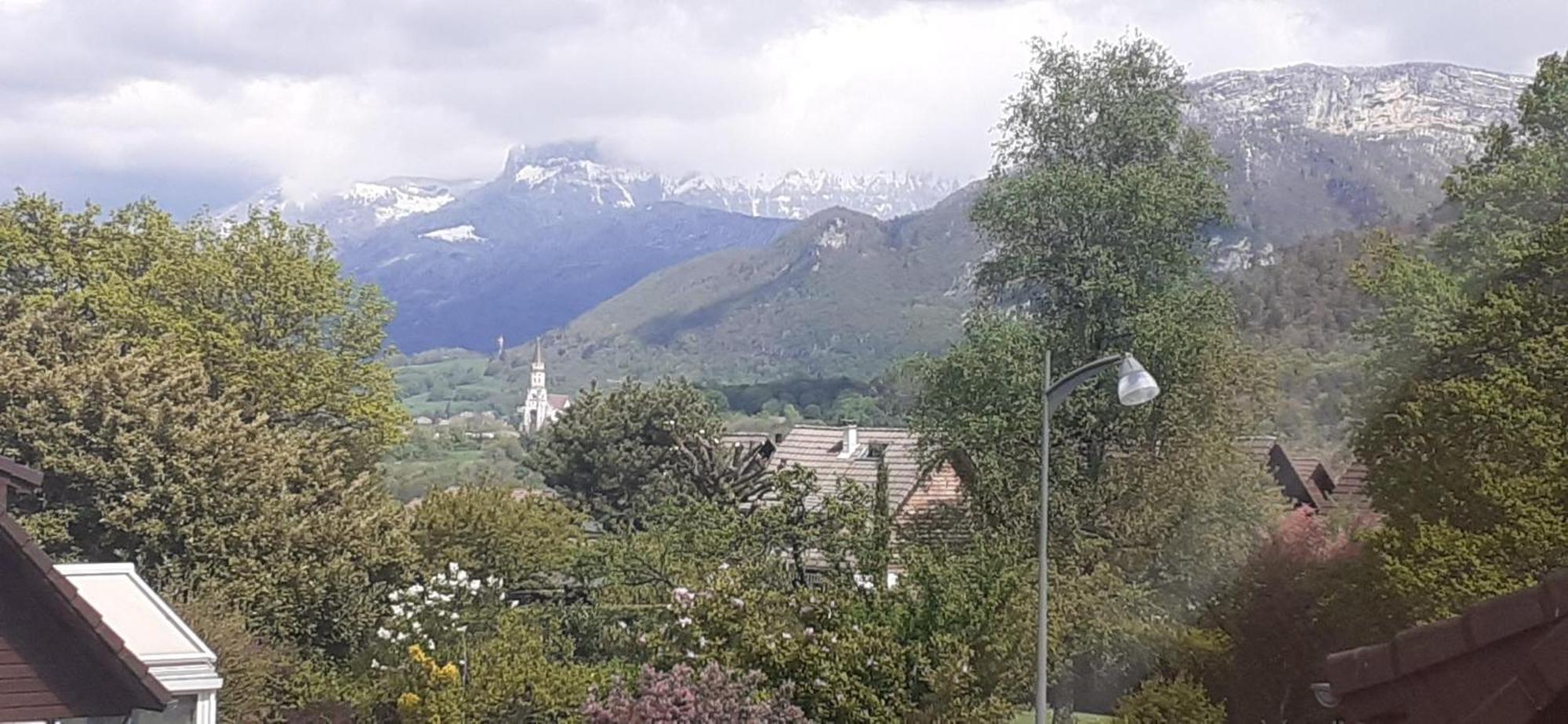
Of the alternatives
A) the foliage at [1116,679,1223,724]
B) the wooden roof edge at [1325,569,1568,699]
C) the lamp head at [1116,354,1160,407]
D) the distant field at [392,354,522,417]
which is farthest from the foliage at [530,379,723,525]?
the distant field at [392,354,522,417]

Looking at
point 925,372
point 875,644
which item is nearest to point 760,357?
point 925,372

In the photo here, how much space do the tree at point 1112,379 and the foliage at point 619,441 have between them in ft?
52.7

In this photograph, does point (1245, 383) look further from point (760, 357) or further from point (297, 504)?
point (760, 357)

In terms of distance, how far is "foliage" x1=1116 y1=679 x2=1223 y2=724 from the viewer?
15.0 metres

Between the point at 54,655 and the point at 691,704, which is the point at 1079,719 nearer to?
the point at 691,704

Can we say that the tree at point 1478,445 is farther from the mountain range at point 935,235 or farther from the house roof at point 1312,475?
the mountain range at point 935,235

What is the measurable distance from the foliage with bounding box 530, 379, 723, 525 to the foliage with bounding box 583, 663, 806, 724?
75.2 feet

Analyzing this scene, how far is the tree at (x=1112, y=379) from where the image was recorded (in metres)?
21.8

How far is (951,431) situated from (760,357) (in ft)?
351

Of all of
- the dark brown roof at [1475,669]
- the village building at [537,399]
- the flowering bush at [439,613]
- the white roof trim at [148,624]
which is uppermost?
the dark brown roof at [1475,669]

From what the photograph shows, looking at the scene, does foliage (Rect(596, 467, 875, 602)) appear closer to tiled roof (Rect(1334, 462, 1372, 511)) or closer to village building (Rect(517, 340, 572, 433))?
tiled roof (Rect(1334, 462, 1372, 511))

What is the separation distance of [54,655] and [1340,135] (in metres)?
112

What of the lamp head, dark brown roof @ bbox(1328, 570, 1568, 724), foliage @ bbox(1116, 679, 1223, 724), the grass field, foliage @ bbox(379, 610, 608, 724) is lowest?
the grass field

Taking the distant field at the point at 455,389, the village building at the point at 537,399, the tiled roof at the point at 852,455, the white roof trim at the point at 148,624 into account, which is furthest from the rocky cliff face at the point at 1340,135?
the distant field at the point at 455,389
